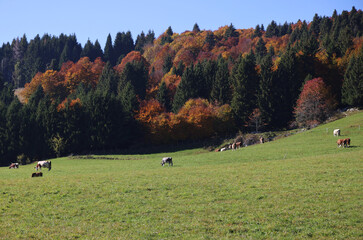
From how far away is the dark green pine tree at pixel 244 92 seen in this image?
8531cm

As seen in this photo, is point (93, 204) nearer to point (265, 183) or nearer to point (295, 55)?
point (265, 183)

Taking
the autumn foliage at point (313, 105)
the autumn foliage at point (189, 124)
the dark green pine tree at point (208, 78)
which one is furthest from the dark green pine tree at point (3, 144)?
the autumn foliage at point (313, 105)

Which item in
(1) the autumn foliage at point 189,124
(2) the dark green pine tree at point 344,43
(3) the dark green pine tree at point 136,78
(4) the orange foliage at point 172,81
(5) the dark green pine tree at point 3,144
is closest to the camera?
(5) the dark green pine tree at point 3,144

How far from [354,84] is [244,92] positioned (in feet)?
87.1

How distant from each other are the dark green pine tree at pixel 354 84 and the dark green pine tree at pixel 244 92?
72.4ft

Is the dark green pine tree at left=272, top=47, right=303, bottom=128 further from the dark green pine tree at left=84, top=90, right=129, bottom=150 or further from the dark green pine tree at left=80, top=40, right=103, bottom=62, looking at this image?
the dark green pine tree at left=80, top=40, right=103, bottom=62

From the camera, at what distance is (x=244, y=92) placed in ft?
286

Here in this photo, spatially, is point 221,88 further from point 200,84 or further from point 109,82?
point 109,82

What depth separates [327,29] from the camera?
140375 millimetres

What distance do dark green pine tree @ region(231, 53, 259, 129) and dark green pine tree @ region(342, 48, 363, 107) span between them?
22.1 metres

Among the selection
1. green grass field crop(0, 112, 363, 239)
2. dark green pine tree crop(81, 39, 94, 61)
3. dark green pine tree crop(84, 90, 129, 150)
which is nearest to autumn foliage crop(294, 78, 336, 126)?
dark green pine tree crop(84, 90, 129, 150)

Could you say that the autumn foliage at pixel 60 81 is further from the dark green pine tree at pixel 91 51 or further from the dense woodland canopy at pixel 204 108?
the dense woodland canopy at pixel 204 108

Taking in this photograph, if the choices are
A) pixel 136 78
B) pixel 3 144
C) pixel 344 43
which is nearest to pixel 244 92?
pixel 344 43

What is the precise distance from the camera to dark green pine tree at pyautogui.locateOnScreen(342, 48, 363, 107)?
7669 cm
